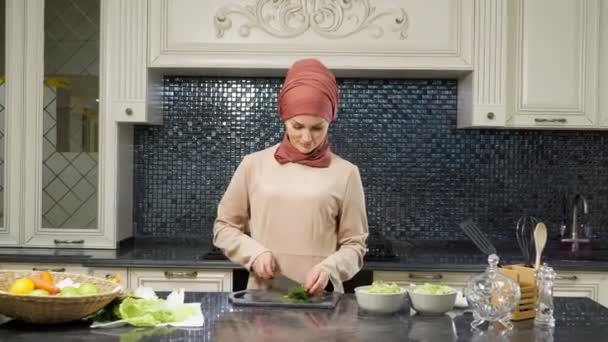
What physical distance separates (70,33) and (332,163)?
1.65 m

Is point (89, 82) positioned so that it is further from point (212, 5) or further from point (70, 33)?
point (212, 5)

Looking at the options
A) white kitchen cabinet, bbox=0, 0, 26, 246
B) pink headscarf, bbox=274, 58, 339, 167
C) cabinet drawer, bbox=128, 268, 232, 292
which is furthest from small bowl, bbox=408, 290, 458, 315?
white kitchen cabinet, bbox=0, 0, 26, 246

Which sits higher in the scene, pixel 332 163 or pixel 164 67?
pixel 164 67

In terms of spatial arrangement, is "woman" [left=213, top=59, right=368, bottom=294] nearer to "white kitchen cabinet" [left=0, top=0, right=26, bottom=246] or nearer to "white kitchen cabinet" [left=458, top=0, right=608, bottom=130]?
"white kitchen cabinet" [left=458, top=0, right=608, bottom=130]

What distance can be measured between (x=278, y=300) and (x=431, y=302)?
40 centimetres

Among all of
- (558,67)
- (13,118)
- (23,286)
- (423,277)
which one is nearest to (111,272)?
(13,118)

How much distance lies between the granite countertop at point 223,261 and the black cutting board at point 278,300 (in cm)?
105

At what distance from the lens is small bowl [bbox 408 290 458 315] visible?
192 cm

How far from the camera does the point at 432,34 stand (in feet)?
11.2

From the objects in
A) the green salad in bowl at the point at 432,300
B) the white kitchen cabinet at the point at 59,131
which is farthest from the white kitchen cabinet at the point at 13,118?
the green salad in bowl at the point at 432,300

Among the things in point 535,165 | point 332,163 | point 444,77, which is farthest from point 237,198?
point 535,165

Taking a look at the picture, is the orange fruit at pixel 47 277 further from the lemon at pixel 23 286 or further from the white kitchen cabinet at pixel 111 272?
the white kitchen cabinet at pixel 111 272

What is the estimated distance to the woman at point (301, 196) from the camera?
2.35 meters

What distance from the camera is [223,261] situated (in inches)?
125
